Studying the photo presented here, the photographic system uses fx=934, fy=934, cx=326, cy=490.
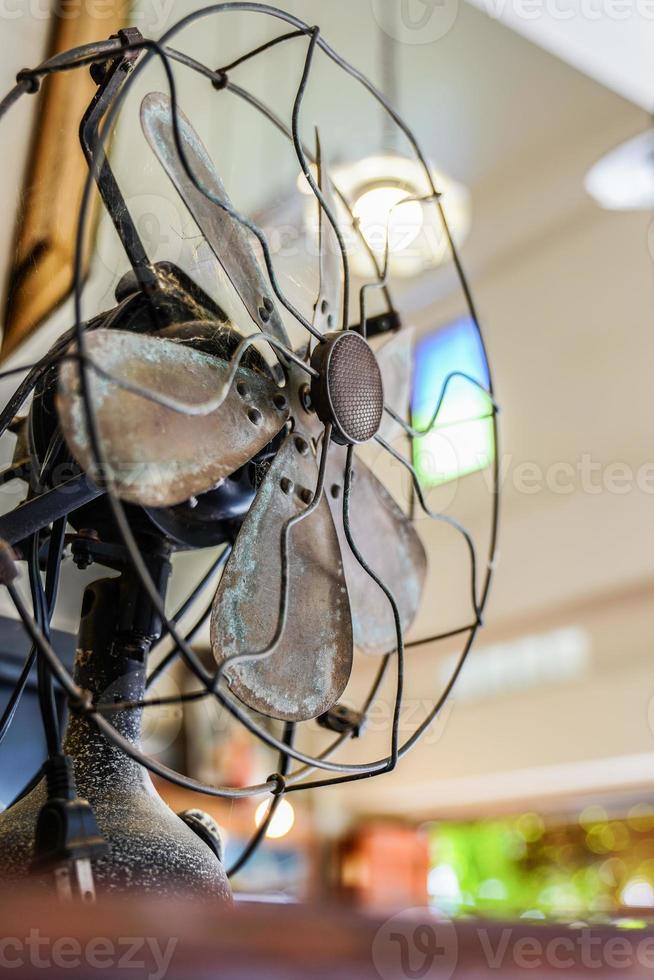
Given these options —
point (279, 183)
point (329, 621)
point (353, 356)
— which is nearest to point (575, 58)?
point (279, 183)

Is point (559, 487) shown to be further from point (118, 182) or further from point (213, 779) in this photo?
point (118, 182)

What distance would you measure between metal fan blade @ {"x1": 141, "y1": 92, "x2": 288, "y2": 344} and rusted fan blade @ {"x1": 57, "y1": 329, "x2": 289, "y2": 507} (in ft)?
0.29

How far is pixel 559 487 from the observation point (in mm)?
3672

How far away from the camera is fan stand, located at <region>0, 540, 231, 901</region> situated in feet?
2.15

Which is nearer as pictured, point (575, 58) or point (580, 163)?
point (575, 58)

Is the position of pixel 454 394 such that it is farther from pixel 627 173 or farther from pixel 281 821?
pixel 281 821

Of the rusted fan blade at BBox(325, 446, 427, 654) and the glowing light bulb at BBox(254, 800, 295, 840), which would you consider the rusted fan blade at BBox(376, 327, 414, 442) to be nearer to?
the rusted fan blade at BBox(325, 446, 427, 654)

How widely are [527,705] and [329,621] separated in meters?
2.95
